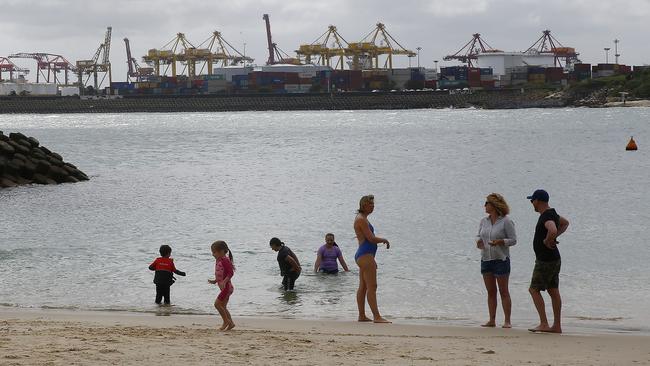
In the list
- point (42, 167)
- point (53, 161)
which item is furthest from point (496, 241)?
point (53, 161)

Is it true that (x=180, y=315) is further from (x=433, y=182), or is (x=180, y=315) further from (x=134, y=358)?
(x=433, y=182)

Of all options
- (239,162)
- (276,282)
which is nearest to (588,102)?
(239,162)

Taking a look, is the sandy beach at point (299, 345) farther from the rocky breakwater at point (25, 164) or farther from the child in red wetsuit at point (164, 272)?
the rocky breakwater at point (25, 164)

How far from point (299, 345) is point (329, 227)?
1889cm

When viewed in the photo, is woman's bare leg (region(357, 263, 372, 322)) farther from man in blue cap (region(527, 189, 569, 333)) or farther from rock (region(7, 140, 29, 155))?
rock (region(7, 140, 29, 155))

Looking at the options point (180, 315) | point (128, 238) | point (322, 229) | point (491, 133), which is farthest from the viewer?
point (491, 133)

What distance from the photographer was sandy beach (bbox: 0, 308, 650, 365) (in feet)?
29.2

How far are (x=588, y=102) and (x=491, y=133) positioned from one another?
71322 mm

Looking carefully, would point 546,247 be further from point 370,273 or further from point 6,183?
point 6,183

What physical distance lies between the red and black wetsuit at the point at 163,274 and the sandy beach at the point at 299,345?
6.99 ft

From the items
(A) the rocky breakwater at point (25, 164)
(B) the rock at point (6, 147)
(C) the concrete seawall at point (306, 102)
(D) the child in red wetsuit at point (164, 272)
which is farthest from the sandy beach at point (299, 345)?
(C) the concrete seawall at point (306, 102)

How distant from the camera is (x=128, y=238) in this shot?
1022 inches

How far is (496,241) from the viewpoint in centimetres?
1073

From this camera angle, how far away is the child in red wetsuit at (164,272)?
1405 cm
